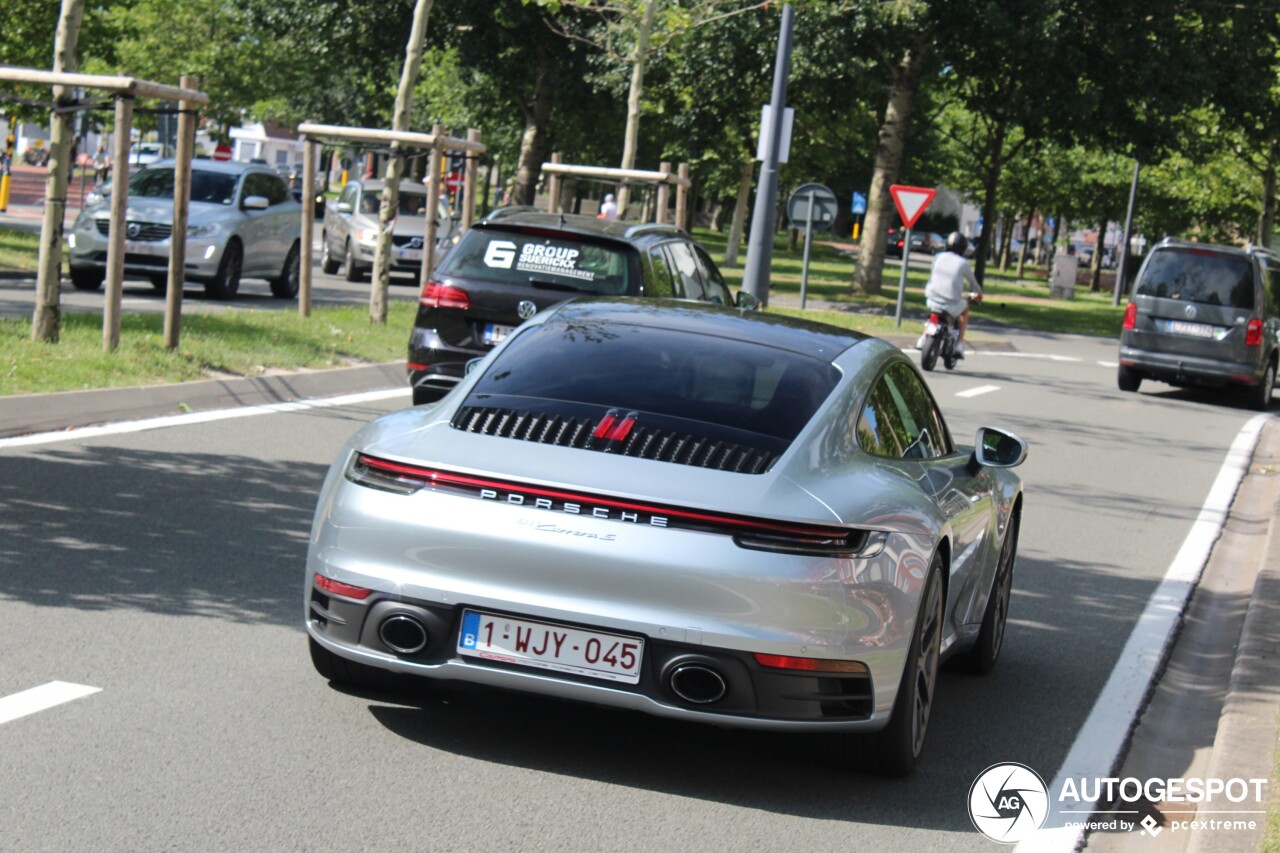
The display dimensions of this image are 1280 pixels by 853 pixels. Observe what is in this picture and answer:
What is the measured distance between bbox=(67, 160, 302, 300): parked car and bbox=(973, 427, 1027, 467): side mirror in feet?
55.6

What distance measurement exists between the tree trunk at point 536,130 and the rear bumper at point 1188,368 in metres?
22.0

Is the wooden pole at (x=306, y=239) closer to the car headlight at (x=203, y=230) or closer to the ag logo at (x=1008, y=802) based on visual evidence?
the car headlight at (x=203, y=230)

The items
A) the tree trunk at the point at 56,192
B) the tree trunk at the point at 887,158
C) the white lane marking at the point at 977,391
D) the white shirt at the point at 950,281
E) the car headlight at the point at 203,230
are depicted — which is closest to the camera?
the tree trunk at the point at 56,192

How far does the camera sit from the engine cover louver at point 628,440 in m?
5.13

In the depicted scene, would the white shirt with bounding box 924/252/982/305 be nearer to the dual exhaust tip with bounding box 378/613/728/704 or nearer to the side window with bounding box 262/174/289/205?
the side window with bounding box 262/174/289/205

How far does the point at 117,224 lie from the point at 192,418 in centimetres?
219

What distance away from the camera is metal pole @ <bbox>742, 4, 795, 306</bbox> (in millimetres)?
25016

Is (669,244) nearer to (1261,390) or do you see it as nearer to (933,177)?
(1261,390)

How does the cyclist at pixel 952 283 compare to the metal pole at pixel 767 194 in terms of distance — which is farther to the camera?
the metal pole at pixel 767 194

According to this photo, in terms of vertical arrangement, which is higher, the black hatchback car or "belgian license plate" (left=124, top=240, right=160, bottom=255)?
the black hatchback car

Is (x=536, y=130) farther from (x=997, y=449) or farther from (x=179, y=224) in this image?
(x=997, y=449)

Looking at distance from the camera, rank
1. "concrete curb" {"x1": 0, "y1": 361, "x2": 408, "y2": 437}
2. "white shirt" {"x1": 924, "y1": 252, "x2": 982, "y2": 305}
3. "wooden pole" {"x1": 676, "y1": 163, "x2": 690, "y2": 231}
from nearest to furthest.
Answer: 1. "concrete curb" {"x1": 0, "y1": 361, "x2": 408, "y2": 437}
2. "white shirt" {"x1": 924, "y1": 252, "x2": 982, "y2": 305}
3. "wooden pole" {"x1": 676, "y1": 163, "x2": 690, "y2": 231}

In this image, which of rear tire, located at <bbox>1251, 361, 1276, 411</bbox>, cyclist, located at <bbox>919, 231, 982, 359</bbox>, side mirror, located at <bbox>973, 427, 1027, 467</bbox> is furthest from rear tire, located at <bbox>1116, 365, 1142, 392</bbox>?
side mirror, located at <bbox>973, 427, 1027, 467</bbox>

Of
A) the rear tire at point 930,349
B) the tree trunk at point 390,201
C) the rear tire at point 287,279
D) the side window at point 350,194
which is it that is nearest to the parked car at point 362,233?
the side window at point 350,194
